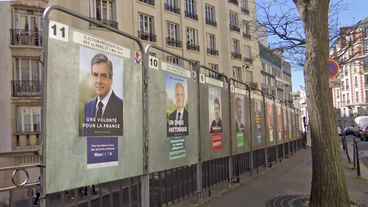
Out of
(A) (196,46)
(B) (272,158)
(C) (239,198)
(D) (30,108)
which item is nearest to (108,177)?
(C) (239,198)

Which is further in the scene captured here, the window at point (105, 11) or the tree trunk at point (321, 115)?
the window at point (105, 11)

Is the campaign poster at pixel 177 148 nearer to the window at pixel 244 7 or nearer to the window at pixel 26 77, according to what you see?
the window at pixel 26 77

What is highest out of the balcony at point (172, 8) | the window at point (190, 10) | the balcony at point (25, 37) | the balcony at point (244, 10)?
the balcony at point (244, 10)

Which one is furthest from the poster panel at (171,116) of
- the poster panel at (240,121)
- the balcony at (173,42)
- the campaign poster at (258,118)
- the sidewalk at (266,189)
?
the balcony at (173,42)

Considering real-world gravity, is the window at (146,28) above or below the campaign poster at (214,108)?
above

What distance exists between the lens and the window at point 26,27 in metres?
18.0

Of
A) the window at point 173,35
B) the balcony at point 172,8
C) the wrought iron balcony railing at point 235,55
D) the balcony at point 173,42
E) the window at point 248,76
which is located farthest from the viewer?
the window at point 248,76

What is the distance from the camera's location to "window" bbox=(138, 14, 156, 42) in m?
22.9

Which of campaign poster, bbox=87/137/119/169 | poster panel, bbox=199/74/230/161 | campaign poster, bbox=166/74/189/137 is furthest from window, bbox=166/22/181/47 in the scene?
campaign poster, bbox=87/137/119/169

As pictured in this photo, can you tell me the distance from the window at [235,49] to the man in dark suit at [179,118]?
2747cm

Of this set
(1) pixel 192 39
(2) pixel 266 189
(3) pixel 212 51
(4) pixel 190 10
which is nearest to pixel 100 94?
(2) pixel 266 189

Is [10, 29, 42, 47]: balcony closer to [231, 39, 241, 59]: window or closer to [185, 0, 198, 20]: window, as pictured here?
[185, 0, 198, 20]: window

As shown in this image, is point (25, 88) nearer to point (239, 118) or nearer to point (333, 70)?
point (239, 118)

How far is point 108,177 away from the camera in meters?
3.91
